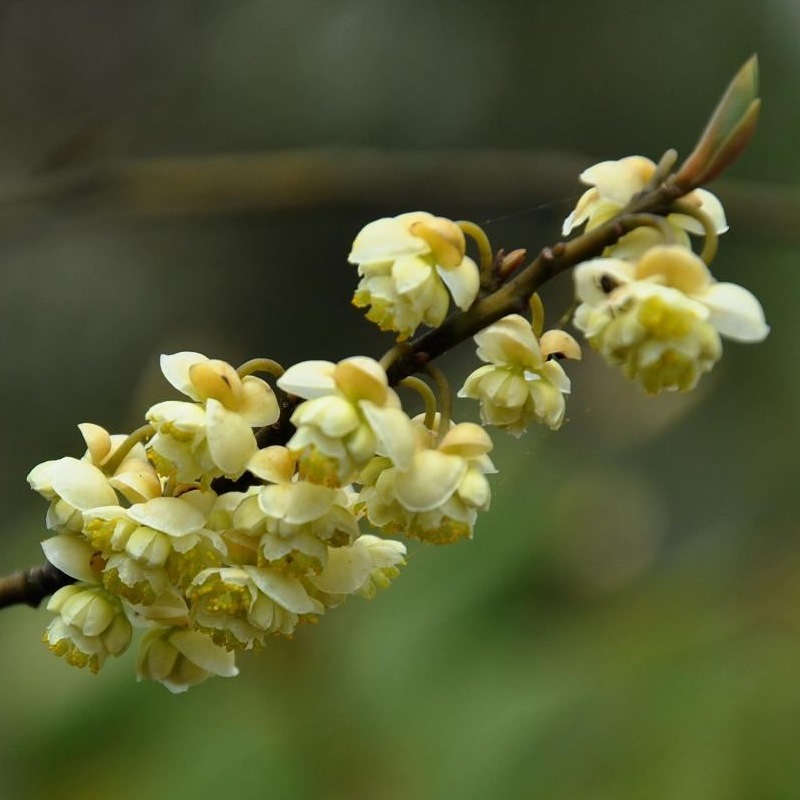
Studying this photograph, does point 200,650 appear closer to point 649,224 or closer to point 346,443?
point 346,443

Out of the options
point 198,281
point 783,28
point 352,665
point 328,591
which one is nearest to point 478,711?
point 352,665

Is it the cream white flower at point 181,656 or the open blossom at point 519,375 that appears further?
the cream white flower at point 181,656

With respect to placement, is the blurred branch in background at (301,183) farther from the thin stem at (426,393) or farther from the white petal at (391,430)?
the white petal at (391,430)

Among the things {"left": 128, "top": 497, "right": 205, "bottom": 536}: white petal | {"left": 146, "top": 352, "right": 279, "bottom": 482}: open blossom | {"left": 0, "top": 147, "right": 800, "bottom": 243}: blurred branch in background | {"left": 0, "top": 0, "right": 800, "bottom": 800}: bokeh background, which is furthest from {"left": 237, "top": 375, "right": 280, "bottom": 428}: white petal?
{"left": 0, "top": 147, "right": 800, "bottom": 243}: blurred branch in background

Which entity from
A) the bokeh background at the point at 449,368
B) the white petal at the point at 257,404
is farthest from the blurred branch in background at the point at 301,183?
the white petal at the point at 257,404

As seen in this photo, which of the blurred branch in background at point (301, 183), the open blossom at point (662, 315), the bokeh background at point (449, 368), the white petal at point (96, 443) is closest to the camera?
the open blossom at point (662, 315)

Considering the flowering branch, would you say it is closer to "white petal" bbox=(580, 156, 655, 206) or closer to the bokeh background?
"white petal" bbox=(580, 156, 655, 206)

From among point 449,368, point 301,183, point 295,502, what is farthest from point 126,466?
point 449,368
